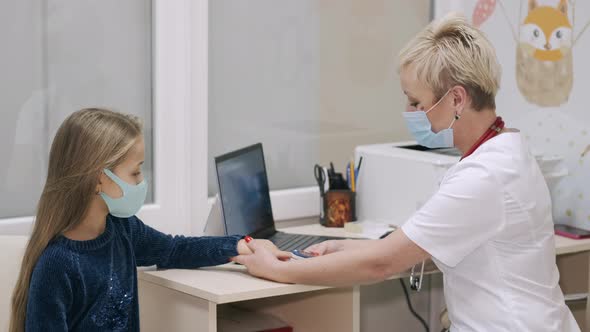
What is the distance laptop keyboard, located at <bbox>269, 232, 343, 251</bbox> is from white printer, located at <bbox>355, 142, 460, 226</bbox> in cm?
29

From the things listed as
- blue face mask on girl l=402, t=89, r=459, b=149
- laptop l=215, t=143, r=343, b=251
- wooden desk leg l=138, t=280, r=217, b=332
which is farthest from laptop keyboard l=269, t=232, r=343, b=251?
blue face mask on girl l=402, t=89, r=459, b=149

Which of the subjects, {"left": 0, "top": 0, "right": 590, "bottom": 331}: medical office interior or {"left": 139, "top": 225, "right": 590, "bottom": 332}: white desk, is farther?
{"left": 0, "top": 0, "right": 590, "bottom": 331}: medical office interior

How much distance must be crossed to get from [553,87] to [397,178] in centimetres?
59

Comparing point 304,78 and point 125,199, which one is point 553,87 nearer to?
point 304,78

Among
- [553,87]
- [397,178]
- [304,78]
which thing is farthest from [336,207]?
[553,87]

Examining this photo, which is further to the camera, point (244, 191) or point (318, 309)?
point (244, 191)

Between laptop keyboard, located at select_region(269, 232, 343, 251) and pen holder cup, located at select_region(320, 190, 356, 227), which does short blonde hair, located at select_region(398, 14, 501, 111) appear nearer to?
laptop keyboard, located at select_region(269, 232, 343, 251)

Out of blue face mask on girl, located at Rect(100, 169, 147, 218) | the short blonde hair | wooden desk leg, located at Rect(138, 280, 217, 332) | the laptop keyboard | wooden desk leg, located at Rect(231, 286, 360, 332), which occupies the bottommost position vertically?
wooden desk leg, located at Rect(231, 286, 360, 332)

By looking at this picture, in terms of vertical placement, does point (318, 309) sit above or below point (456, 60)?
below

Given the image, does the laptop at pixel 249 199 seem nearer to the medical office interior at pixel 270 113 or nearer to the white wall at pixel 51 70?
the medical office interior at pixel 270 113

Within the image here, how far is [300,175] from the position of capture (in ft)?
9.86

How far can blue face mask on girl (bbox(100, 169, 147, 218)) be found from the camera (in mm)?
1903

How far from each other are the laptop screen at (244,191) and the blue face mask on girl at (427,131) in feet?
1.97

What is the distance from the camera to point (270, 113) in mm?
2896
